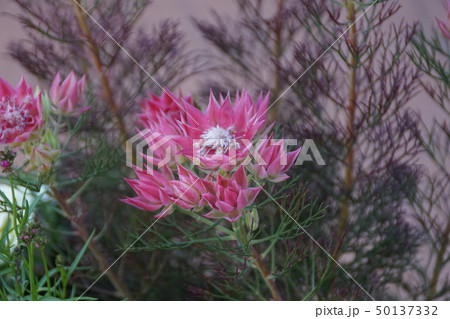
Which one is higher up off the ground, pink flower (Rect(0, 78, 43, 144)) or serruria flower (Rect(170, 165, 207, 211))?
pink flower (Rect(0, 78, 43, 144))

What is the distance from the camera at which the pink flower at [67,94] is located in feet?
1.74

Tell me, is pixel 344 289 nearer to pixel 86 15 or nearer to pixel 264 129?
pixel 264 129

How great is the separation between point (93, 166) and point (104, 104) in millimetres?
66

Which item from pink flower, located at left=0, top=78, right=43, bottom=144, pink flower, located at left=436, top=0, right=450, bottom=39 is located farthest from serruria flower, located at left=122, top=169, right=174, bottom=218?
pink flower, located at left=436, top=0, right=450, bottom=39

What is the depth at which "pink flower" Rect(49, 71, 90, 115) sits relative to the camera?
531mm

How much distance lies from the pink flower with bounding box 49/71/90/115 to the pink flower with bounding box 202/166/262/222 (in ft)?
0.59

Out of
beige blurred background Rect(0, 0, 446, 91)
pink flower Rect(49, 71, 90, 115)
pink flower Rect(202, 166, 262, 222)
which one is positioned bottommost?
pink flower Rect(202, 166, 262, 222)

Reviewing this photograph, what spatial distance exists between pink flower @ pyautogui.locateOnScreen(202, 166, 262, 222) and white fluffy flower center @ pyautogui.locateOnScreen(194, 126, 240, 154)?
29mm

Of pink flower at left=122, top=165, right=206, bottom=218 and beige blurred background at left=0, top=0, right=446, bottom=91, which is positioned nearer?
pink flower at left=122, top=165, right=206, bottom=218

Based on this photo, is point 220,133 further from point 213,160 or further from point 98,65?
point 98,65

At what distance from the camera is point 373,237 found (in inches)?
22.0

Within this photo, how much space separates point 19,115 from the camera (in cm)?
49

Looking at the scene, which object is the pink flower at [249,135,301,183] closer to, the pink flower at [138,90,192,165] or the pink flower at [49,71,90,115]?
the pink flower at [138,90,192,165]
